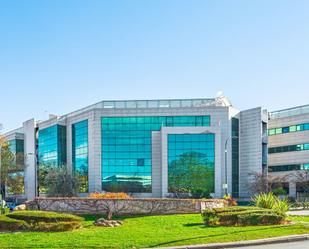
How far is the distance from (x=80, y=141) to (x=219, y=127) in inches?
851

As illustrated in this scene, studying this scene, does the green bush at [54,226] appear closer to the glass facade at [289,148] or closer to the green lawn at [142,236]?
the green lawn at [142,236]

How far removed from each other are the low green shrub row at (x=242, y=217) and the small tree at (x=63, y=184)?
41365 mm

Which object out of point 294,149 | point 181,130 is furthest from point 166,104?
point 294,149

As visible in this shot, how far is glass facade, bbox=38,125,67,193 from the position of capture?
221 ft

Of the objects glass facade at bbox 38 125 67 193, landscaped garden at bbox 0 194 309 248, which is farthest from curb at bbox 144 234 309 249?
glass facade at bbox 38 125 67 193

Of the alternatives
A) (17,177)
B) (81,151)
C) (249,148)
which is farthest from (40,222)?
(17,177)

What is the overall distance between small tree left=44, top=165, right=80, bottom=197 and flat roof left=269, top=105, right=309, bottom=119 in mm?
34845

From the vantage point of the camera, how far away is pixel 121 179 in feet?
193

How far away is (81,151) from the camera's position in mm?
63719

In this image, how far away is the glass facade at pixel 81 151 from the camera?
202ft

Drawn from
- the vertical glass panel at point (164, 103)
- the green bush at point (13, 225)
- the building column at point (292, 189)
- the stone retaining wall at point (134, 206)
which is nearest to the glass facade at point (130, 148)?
the vertical glass panel at point (164, 103)

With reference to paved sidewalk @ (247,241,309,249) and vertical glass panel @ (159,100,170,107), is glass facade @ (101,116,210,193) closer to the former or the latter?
vertical glass panel @ (159,100,170,107)

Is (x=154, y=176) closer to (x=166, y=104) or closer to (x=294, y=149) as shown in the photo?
(x=166, y=104)

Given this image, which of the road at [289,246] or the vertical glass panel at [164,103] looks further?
the vertical glass panel at [164,103]
